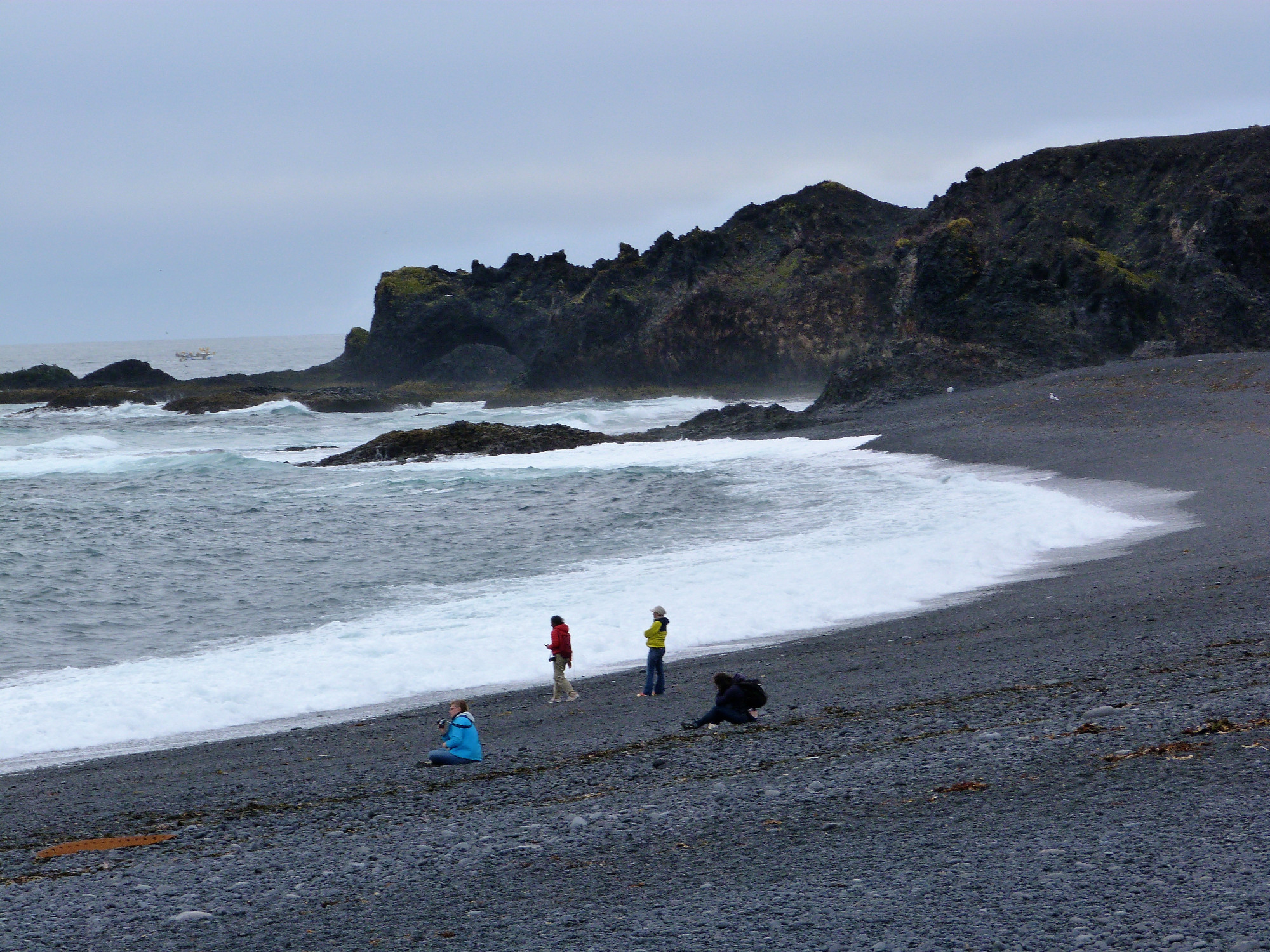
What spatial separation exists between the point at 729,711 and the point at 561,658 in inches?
→ 105

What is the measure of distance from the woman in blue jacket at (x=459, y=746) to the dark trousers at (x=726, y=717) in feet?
6.61

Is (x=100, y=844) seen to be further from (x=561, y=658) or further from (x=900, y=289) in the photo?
(x=900, y=289)

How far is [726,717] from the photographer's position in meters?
10.3

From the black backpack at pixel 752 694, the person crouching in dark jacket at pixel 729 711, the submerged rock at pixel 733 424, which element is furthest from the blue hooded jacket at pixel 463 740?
the submerged rock at pixel 733 424

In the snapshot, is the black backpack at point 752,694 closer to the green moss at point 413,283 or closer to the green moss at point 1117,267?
the green moss at point 1117,267

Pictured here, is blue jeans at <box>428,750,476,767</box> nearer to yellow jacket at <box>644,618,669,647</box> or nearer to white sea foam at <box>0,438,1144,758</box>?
yellow jacket at <box>644,618,669,647</box>

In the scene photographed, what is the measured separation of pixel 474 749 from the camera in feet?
31.9

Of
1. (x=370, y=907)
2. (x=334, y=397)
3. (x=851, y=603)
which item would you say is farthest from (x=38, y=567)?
(x=334, y=397)

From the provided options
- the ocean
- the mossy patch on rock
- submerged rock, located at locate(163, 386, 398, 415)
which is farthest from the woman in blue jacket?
the mossy patch on rock

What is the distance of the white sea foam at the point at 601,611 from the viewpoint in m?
13.7

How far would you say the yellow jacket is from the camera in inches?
476

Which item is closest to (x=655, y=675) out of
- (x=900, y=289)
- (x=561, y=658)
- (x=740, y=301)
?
(x=561, y=658)

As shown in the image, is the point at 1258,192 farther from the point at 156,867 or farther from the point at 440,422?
the point at 156,867

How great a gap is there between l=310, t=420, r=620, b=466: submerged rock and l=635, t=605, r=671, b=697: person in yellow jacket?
31365 mm
